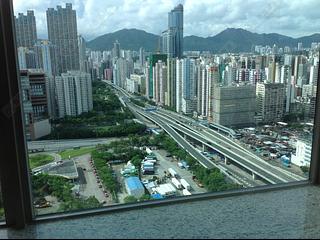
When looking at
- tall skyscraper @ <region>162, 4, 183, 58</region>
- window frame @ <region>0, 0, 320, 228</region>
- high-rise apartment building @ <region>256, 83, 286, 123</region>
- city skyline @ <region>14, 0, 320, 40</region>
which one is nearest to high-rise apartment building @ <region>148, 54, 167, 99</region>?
tall skyscraper @ <region>162, 4, 183, 58</region>

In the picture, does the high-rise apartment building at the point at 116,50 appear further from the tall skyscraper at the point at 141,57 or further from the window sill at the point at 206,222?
the window sill at the point at 206,222

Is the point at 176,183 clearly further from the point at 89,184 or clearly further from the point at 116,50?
the point at 116,50

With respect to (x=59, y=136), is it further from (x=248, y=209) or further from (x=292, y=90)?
(x=292, y=90)

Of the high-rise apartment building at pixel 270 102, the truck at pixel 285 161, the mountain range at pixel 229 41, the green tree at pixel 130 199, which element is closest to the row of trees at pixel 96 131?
the green tree at pixel 130 199

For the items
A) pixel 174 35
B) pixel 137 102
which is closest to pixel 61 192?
pixel 137 102

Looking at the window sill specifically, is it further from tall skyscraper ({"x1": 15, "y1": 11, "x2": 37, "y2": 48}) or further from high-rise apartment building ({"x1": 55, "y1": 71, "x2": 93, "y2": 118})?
tall skyscraper ({"x1": 15, "y1": 11, "x2": 37, "y2": 48})
